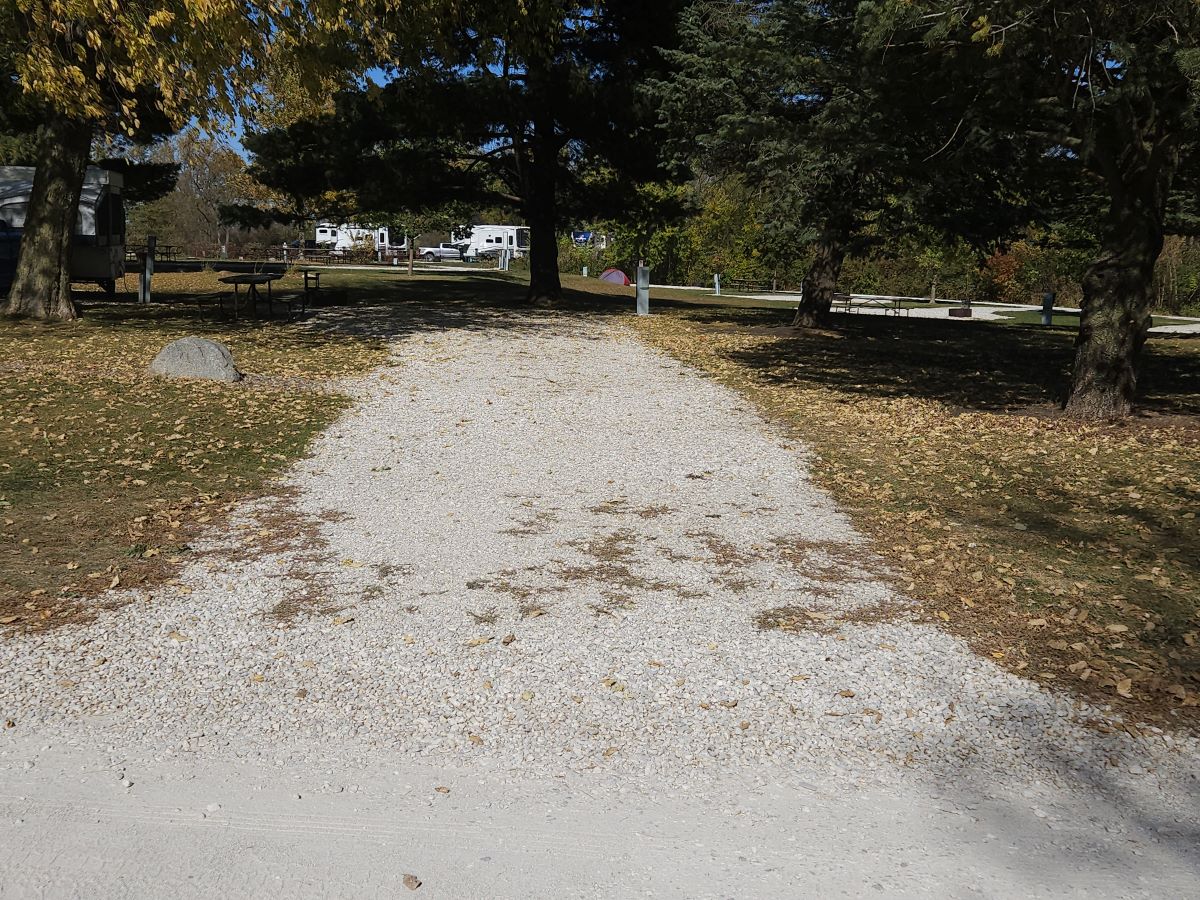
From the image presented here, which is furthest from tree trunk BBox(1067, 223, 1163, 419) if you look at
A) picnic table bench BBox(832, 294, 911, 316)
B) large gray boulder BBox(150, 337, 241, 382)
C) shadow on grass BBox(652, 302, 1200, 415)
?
picnic table bench BBox(832, 294, 911, 316)

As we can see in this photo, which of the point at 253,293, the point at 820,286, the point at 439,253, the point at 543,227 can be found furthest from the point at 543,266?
the point at 439,253

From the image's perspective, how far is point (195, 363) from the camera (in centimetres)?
1160

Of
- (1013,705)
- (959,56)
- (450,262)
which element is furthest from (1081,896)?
(450,262)

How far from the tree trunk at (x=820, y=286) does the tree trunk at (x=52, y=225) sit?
1240 cm

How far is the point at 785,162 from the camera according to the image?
12.4 meters

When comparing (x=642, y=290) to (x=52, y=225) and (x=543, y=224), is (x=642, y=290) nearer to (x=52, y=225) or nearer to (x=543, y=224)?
(x=543, y=224)

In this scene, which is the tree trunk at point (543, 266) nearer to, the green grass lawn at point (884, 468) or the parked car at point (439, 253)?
the green grass lawn at point (884, 468)

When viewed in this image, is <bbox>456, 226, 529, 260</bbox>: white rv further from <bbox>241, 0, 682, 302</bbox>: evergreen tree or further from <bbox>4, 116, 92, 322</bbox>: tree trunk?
<bbox>4, 116, 92, 322</bbox>: tree trunk

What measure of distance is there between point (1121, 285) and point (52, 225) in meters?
14.9

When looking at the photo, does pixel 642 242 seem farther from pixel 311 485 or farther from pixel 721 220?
pixel 311 485

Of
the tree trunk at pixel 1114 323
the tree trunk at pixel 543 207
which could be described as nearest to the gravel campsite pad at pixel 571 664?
the tree trunk at pixel 1114 323

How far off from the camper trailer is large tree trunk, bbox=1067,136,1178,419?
745 inches

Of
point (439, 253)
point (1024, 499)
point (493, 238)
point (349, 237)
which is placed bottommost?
point (1024, 499)

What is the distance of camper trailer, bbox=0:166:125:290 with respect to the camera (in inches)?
823
